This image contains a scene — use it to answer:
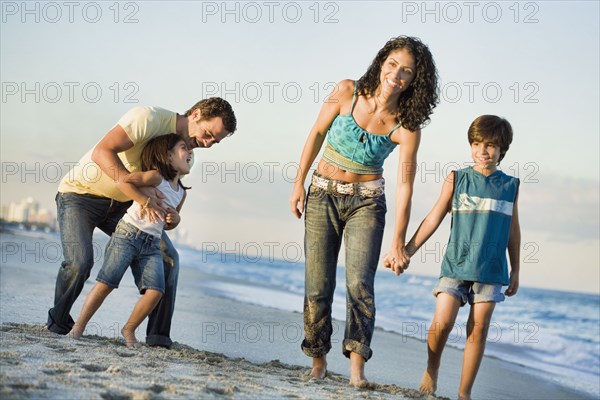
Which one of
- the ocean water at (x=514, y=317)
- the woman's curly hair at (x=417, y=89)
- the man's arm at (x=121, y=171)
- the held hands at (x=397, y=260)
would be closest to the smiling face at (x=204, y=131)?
the man's arm at (x=121, y=171)

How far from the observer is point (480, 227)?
407 centimetres

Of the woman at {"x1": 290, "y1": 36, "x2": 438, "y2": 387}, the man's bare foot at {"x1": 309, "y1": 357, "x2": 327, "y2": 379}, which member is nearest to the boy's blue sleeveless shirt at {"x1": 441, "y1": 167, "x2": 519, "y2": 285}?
the woman at {"x1": 290, "y1": 36, "x2": 438, "y2": 387}

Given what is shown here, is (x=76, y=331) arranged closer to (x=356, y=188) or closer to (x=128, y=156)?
(x=128, y=156)

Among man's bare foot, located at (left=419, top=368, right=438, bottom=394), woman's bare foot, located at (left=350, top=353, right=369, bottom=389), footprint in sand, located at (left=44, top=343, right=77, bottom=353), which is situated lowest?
man's bare foot, located at (left=419, top=368, right=438, bottom=394)

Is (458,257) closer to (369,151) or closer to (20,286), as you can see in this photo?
(369,151)

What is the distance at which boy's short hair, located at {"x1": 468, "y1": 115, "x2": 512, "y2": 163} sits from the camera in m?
4.13

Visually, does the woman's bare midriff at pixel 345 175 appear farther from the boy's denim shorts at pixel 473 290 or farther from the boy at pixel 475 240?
the boy's denim shorts at pixel 473 290

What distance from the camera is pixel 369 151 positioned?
406 cm

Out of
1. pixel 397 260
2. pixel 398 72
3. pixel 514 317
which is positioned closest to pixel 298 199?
pixel 397 260

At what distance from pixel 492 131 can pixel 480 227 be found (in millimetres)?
519

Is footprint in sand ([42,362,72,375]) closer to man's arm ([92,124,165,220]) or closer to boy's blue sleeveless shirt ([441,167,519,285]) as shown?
man's arm ([92,124,165,220])

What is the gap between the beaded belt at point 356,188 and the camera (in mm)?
4078

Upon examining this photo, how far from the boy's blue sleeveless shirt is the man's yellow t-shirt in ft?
5.56

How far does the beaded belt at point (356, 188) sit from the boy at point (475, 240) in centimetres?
33
